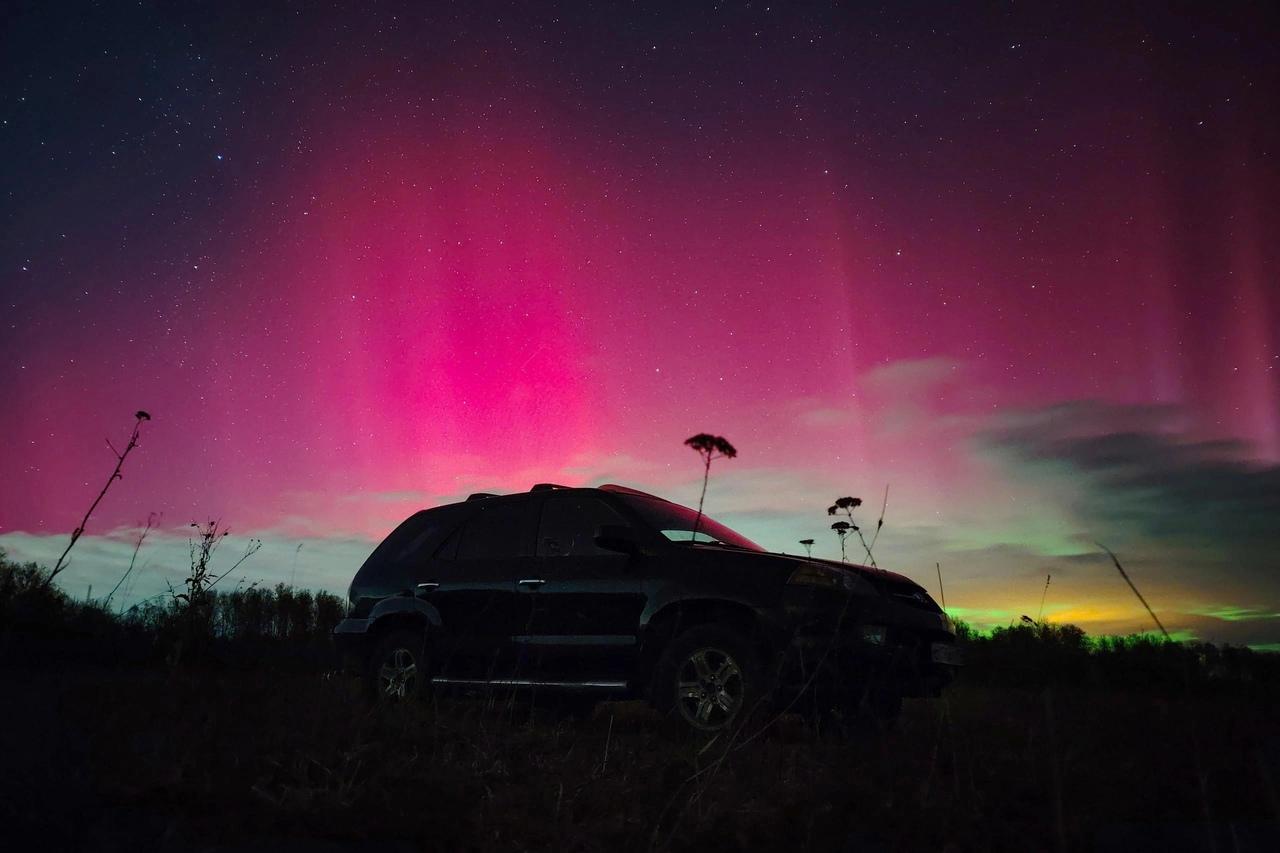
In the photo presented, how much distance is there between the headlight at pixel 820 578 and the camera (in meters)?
6.45

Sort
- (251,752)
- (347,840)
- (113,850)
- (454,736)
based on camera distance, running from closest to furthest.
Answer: (113,850), (347,840), (251,752), (454,736)

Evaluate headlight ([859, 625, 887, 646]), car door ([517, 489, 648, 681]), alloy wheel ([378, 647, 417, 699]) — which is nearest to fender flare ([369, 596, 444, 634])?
alloy wheel ([378, 647, 417, 699])

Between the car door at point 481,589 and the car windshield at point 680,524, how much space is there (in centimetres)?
106

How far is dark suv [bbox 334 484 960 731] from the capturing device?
6336mm

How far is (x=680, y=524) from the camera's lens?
760cm

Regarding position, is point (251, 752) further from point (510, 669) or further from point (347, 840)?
point (510, 669)

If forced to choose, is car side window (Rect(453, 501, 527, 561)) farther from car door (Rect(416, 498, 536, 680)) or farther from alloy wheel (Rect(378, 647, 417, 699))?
alloy wheel (Rect(378, 647, 417, 699))

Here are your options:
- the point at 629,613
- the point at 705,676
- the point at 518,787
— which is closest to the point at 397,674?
the point at 629,613

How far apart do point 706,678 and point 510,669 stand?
1.94 meters

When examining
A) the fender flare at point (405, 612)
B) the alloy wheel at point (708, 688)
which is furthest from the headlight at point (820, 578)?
the fender flare at point (405, 612)

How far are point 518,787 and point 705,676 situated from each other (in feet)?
9.27

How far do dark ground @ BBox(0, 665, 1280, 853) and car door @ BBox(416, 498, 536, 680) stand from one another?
180cm

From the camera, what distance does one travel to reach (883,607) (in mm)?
6500

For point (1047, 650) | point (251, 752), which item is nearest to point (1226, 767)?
point (251, 752)
